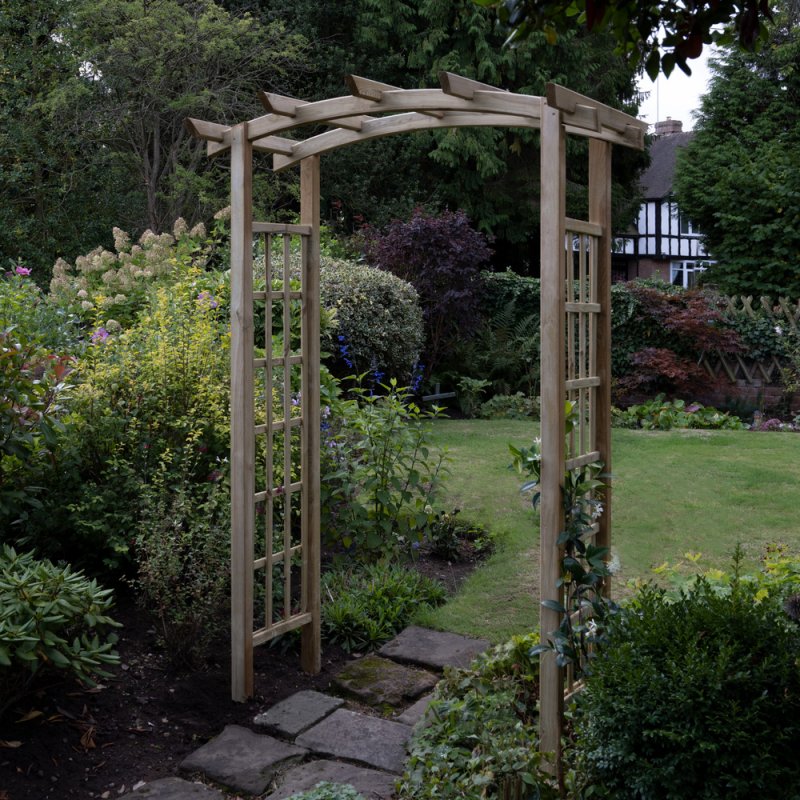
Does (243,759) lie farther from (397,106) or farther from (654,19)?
(654,19)

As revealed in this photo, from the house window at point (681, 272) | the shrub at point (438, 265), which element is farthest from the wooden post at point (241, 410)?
the house window at point (681, 272)

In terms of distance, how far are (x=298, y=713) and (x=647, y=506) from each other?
11.2 ft

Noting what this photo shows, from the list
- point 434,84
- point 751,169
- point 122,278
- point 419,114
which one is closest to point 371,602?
point 419,114

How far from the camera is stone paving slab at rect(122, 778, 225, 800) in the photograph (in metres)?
3.12

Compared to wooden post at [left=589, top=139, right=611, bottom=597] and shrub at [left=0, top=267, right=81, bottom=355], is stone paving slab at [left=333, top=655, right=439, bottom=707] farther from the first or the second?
shrub at [left=0, top=267, right=81, bottom=355]

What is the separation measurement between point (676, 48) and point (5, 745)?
10.1 feet

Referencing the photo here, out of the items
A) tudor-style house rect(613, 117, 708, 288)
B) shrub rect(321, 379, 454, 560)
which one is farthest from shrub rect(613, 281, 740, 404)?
tudor-style house rect(613, 117, 708, 288)

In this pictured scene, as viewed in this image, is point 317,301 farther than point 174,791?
Yes

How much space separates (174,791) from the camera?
316 centimetres

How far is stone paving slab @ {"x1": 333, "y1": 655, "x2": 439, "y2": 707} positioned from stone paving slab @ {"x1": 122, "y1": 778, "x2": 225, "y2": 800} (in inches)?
34.2

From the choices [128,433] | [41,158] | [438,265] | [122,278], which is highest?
[41,158]

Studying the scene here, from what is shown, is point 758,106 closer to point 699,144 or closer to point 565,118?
point 699,144

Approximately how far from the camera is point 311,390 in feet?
13.8

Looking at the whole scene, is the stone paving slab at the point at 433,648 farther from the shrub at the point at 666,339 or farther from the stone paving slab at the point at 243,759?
the shrub at the point at 666,339
